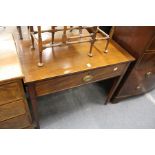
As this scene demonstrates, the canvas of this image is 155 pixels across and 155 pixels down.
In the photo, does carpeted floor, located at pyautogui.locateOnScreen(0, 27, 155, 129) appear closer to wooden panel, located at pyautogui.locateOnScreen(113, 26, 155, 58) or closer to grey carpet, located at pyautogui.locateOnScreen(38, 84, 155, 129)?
grey carpet, located at pyautogui.locateOnScreen(38, 84, 155, 129)

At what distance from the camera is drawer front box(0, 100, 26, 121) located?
0.85m

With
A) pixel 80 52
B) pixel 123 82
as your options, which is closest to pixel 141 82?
pixel 123 82

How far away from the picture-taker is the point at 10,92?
2.54 feet

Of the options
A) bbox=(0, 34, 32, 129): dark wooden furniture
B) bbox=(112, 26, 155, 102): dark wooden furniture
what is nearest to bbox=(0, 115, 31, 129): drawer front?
bbox=(0, 34, 32, 129): dark wooden furniture

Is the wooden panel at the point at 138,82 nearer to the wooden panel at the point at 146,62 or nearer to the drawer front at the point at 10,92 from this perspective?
the wooden panel at the point at 146,62

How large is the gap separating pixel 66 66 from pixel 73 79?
103mm

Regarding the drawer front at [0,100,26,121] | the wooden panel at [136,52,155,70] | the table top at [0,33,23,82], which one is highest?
the table top at [0,33,23,82]

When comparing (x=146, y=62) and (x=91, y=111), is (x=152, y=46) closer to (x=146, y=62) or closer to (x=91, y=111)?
(x=146, y=62)

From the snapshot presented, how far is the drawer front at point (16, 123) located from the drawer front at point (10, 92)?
0.71 ft

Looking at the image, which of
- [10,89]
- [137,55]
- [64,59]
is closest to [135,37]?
[137,55]

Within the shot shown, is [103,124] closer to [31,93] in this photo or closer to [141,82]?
[141,82]

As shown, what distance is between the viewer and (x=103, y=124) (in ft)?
4.58

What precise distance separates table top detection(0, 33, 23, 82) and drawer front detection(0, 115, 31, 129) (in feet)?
1.35
